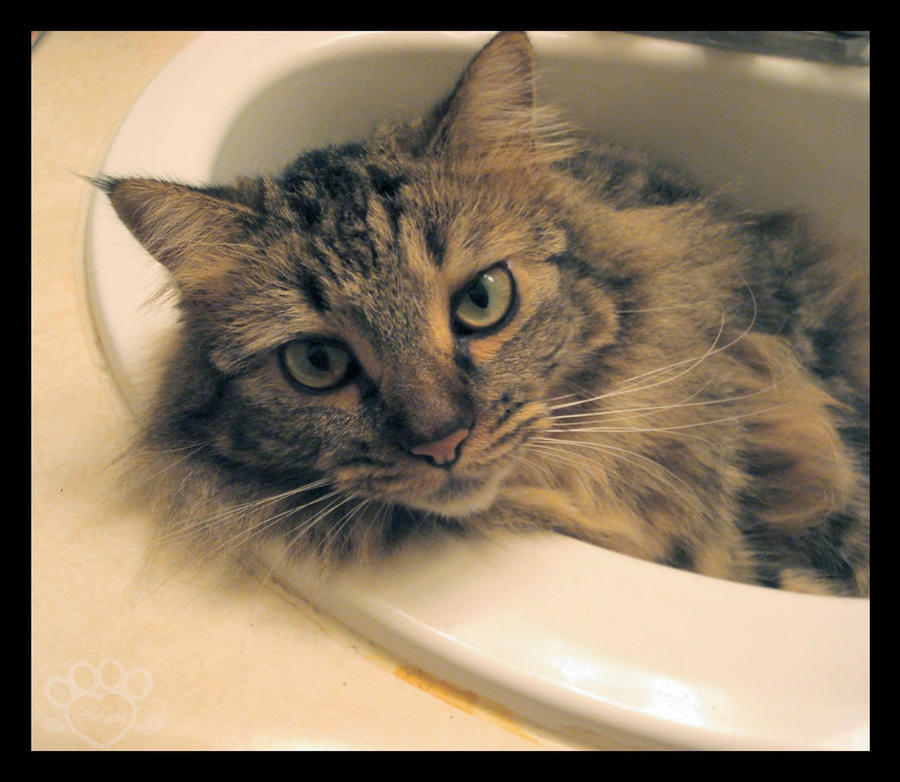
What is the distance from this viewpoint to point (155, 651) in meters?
0.68

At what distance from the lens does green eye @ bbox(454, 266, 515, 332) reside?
0.71 meters

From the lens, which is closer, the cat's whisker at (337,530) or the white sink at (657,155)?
the white sink at (657,155)

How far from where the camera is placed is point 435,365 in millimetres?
662

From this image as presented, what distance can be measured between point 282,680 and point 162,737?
0.38 ft

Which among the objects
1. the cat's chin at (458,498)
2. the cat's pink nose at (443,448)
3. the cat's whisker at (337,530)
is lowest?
the cat's whisker at (337,530)

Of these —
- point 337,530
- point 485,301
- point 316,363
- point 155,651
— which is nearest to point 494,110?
point 485,301

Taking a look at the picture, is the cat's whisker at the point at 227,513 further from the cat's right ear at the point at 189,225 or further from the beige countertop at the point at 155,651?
the cat's right ear at the point at 189,225

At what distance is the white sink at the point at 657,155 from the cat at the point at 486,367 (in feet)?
0.29

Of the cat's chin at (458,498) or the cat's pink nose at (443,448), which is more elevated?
the cat's pink nose at (443,448)

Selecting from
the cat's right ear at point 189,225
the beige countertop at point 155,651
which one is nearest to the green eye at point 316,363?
the cat's right ear at point 189,225

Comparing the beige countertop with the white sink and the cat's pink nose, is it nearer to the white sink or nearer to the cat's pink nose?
the white sink

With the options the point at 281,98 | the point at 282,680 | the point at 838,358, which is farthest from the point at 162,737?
the point at 838,358

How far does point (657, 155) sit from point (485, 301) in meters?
0.69

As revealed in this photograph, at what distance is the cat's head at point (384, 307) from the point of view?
66 centimetres
